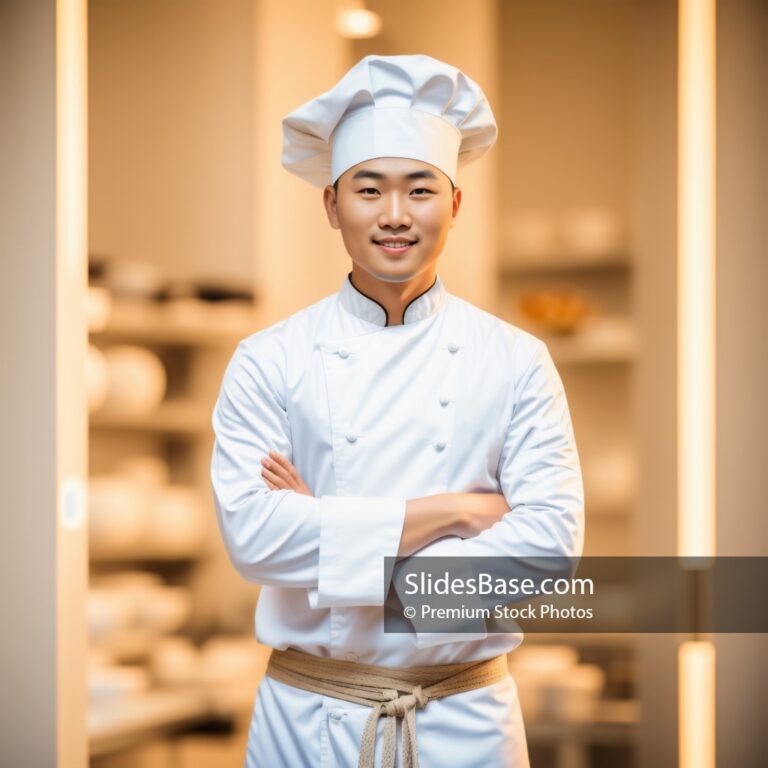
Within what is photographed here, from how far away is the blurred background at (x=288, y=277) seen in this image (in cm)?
287

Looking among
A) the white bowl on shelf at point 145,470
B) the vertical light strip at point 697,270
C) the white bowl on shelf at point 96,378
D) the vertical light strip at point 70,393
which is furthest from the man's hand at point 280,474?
the white bowl on shelf at point 145,470

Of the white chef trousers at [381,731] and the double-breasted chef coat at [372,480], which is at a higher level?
the double-breasted chef coat at [372,480]

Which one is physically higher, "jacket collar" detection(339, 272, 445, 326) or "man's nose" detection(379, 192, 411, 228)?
"man's nose" detection(379, 192, 411, 228)

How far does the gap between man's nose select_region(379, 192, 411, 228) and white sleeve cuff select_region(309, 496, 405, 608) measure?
0.40m

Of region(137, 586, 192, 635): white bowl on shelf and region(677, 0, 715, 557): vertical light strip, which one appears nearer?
region(677, 0, 715, 557): vertical light strip

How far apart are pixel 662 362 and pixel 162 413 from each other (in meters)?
1.35

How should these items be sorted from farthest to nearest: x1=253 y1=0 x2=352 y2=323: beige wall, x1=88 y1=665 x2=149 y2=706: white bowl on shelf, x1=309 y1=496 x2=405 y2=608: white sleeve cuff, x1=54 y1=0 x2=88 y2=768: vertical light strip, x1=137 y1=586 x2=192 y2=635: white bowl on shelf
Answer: x1=253 y1=0 x2=352 y2=323: beige wall, x1=137 y1=586 x2=192 y2=635: white bowl on shelf, x1=88 y1=665 x2=149 y2=706: white bowl on shelf, x1=54 y1=0 x2=88 y2=768: vertical light strip, x1=309 y1=496 x2=405 y2=608: white sleeve cuff

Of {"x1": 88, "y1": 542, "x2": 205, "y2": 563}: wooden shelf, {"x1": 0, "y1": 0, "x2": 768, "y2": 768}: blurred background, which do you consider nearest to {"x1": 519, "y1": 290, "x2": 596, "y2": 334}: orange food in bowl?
{"x1": 0, "y1": 0, "x2": 768, "y2": 768}: blurred background

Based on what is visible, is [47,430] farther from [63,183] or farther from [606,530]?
[606,530]

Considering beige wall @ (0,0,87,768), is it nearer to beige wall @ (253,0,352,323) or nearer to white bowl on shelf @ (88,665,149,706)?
white bowl on shelf @ (88,665,149,706)

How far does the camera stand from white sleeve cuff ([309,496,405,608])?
4.87 feet

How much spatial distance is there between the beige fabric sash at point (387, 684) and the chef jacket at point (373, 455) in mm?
23

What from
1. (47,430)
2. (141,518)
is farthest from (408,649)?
(141,518)

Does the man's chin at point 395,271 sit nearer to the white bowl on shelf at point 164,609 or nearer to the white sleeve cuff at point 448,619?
the white sleeve cuff at point 448,619
